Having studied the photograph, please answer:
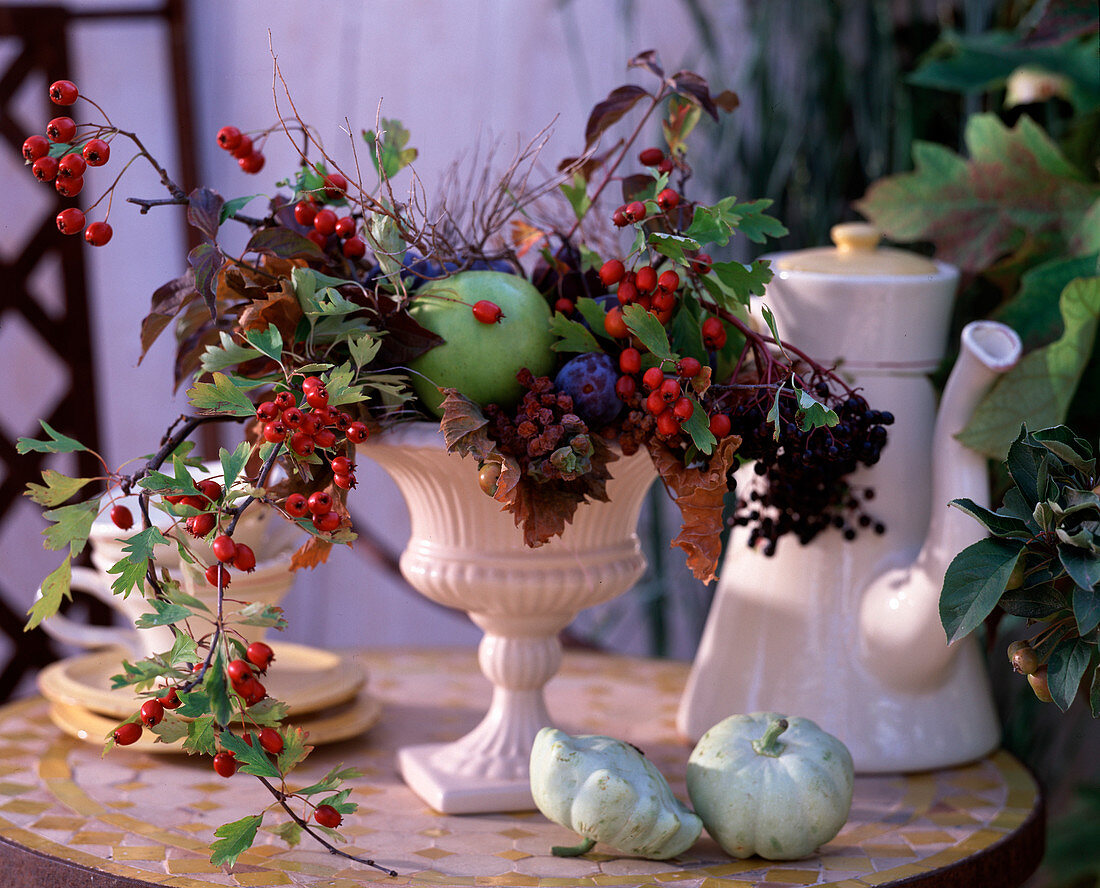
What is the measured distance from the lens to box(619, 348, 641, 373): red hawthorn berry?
0.58 m

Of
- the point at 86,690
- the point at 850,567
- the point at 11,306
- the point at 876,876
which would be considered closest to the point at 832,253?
the point at 850,567

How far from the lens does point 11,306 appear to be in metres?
1.47

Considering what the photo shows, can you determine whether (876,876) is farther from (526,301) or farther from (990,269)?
(990,269)

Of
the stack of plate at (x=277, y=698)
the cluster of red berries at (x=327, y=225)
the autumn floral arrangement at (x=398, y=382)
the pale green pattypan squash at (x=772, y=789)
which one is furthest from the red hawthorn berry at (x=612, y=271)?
the stack of plate at (x=277, y=698)

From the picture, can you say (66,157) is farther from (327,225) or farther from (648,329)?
(648,329)

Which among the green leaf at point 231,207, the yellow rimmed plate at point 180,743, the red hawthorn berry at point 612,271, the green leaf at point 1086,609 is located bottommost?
the yellow rimmed plate at point 180,743

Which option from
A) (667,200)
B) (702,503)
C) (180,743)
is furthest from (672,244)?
(180,743)

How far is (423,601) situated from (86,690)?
101 centimetres

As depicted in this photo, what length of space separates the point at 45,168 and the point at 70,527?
166mm

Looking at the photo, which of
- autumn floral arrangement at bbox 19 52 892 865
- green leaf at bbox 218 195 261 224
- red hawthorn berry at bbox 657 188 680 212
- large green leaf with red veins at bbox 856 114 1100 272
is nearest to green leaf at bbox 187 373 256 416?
autumn floral arrangement at bbox 19 52 892 865

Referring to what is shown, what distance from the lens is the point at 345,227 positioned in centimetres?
63

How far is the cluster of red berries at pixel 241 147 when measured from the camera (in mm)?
632

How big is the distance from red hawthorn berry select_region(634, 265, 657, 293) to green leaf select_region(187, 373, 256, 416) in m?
0.20

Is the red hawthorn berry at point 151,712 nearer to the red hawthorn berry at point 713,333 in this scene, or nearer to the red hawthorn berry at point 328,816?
the red hawthorn berry at point 328,816
